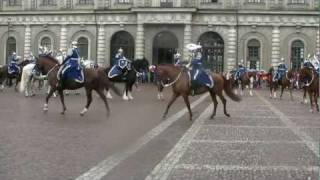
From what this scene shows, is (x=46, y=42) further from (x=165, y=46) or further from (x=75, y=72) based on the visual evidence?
(x=75, y=72)

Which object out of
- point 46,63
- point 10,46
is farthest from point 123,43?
point 46,63

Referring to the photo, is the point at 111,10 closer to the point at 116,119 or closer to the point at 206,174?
the point at 116,119

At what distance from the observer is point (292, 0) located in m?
64.9

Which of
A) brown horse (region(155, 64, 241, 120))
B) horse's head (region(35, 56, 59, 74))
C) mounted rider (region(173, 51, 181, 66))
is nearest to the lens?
brown horse (region(155, 64, 241, 120))

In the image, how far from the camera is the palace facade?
64.2 metres

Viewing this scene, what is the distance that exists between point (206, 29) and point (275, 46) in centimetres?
690

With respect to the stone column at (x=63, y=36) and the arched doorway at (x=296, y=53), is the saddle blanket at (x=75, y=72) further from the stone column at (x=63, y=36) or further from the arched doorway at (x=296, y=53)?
the stone column at (x=63, y=36)

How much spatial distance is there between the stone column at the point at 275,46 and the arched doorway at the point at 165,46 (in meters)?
9.37

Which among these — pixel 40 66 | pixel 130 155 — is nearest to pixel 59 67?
pixel 40 66

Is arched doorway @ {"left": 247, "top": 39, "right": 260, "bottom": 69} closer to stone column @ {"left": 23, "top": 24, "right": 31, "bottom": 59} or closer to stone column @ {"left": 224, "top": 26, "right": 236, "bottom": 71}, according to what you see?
stone column @ {"left": 224, "top": 26, "right": 236, "bottom": 71}

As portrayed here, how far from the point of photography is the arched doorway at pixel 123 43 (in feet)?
218

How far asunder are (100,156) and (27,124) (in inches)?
255

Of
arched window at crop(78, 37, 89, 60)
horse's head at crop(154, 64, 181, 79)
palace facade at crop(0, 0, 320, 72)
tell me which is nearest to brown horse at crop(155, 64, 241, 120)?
horse's head at crop(154, 64, 181, 79)

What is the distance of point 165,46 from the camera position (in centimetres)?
6562
